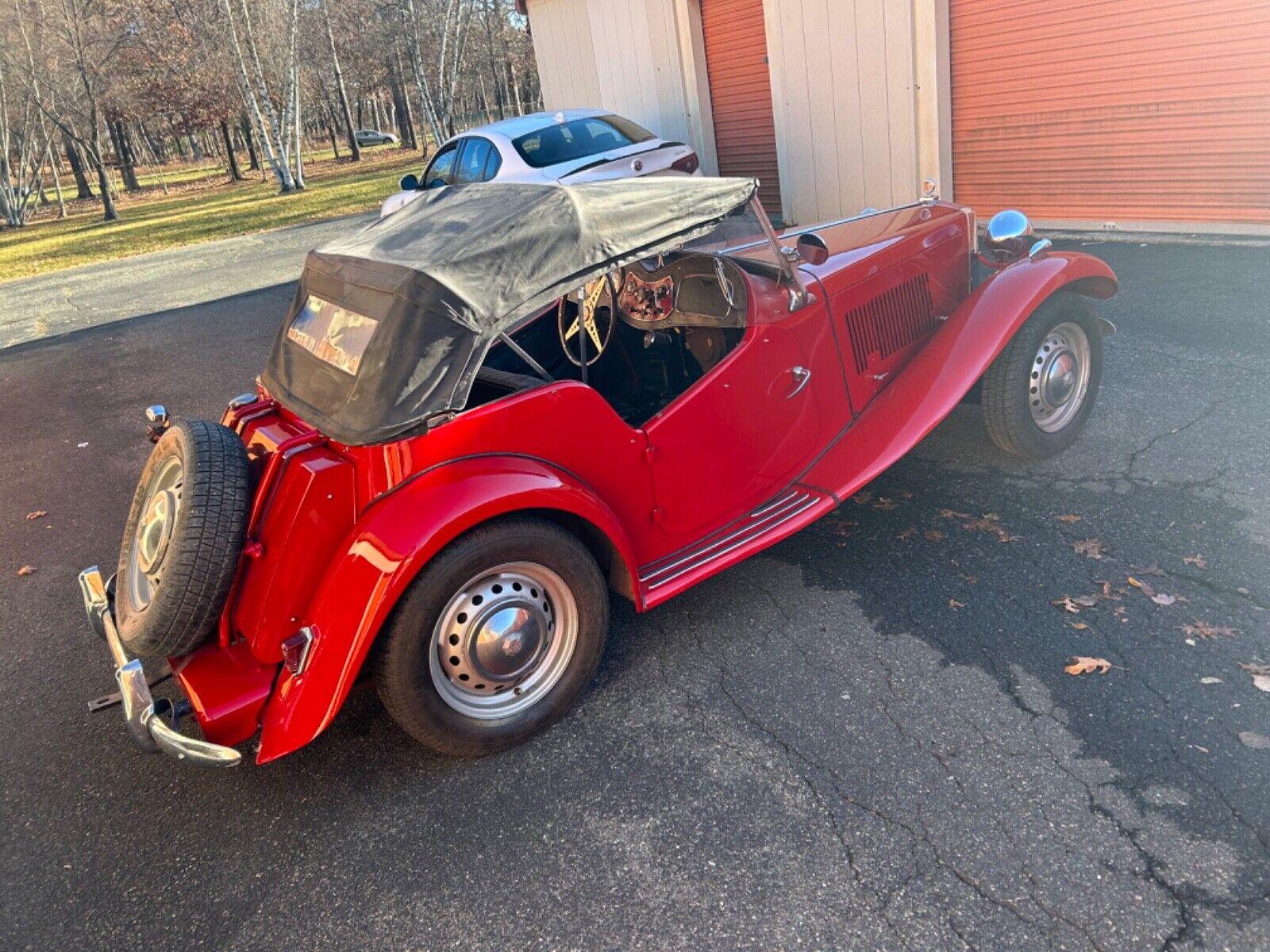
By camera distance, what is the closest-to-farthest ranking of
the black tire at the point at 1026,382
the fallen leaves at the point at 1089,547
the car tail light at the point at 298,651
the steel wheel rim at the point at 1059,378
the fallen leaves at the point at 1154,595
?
the car tail light at the point at 298,651, the fallen leaves at the point at 1154,595, the fallen leaves at the point at 1089,547, the black tire at the point at 1026,382, the steel wheel rim at the point at 1059,378

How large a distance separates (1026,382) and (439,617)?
3007mm

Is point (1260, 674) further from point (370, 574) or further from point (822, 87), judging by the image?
point (822, 87)

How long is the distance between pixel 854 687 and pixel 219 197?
111 ft

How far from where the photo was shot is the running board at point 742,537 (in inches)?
135

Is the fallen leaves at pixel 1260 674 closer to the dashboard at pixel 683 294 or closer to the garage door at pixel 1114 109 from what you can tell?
the dashboard at pixel 683 294

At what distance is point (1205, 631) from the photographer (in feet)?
10.4

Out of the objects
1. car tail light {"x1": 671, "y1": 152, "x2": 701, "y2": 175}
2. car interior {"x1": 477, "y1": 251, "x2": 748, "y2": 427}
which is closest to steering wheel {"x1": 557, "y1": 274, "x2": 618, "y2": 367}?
car interior {"x1": 477, "y1": 251, "x2": 748, "y2": 427}

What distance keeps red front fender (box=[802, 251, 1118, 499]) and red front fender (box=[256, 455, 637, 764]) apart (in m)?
1.62

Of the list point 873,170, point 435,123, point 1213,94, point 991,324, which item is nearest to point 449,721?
point 991,324

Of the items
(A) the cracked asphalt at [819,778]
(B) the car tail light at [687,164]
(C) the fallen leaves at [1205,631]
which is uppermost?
(B) the car tail light at [687,164]

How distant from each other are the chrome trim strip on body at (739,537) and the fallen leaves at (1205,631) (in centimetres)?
142

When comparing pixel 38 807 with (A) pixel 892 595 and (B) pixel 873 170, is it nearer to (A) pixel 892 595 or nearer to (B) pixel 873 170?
(A) pixel 892 595

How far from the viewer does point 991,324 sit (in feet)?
13.5

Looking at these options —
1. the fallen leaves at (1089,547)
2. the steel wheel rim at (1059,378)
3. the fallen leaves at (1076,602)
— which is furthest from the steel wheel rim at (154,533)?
the steel wheel rim at (1059,378)
